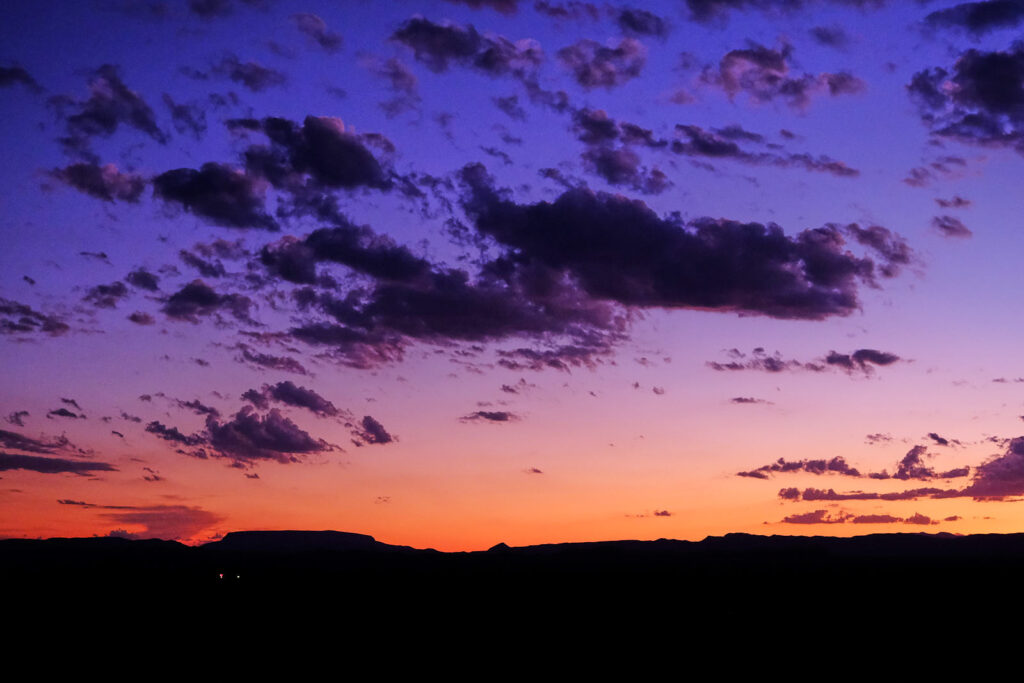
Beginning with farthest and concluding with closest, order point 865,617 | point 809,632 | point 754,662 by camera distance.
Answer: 1. point 865,617
2. point 809,632
3. point 754,662

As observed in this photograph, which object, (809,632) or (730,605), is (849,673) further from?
(730,605)

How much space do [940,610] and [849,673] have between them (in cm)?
4339

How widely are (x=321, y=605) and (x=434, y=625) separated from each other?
22.4m

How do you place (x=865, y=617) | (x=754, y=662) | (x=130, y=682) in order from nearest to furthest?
(x=130, y=682) → (x=754, y=662) → (x=865, y=617)

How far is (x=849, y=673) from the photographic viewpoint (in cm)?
4688

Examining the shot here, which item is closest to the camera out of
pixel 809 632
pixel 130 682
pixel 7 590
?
pixel 130 682

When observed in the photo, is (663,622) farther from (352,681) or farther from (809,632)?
(352,681)

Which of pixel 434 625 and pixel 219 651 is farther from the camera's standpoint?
pixel 434 625

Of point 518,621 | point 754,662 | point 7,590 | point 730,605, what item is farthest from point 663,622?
point 7,590

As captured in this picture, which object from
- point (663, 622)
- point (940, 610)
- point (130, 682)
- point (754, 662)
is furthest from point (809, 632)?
point (130, 682)

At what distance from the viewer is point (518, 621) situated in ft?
246

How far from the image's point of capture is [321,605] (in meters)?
90.6

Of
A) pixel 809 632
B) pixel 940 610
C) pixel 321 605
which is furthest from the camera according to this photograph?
pixel 321 605

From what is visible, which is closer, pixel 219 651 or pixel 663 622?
pixel 219 651
